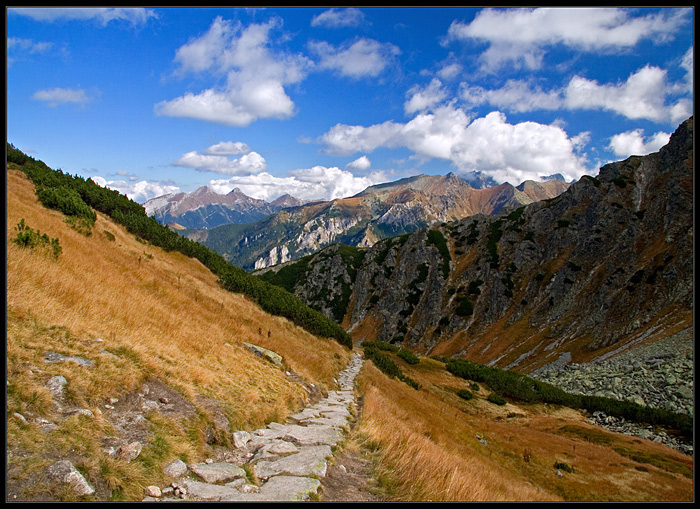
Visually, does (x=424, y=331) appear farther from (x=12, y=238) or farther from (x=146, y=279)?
(x=12, y=238)

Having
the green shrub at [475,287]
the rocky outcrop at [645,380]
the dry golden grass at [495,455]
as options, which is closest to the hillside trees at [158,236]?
the dry golden grass at [495,455]

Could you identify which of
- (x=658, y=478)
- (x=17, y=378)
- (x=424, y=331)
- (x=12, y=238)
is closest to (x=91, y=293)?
(x=12, y=238)

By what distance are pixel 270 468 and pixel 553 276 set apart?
106 m

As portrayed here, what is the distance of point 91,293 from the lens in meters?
13.1

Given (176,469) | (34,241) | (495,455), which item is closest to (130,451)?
(176,469)

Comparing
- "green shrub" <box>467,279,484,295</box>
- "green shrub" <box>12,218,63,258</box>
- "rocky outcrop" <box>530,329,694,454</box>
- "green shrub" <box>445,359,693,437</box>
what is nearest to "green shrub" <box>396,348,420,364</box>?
"green shrub" <box>445,359,693,437</box>

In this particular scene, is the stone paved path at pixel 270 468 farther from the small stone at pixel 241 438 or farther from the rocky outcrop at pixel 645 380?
the rocky outcrop at pixel 645 380

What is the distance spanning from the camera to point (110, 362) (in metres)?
8.75

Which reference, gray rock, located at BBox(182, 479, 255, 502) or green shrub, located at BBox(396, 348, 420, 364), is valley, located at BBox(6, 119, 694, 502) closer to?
gray rock, located at BBox(182, 479, 255, 502)

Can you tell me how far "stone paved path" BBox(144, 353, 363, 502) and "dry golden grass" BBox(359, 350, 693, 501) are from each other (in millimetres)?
1509

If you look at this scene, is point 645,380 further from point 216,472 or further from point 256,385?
point 216,472

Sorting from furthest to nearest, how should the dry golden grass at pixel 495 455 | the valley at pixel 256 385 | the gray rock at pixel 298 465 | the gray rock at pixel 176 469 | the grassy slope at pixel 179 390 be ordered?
the dry golden grass at pixel 495 455 < the gray rock at pixel 298 465 < the valley at pixel 256 385 < the gray rock at pixel 176 469 < the grassy slope at pixel 179 390

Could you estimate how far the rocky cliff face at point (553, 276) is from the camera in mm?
69250

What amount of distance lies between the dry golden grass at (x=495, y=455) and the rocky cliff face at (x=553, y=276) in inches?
1439
